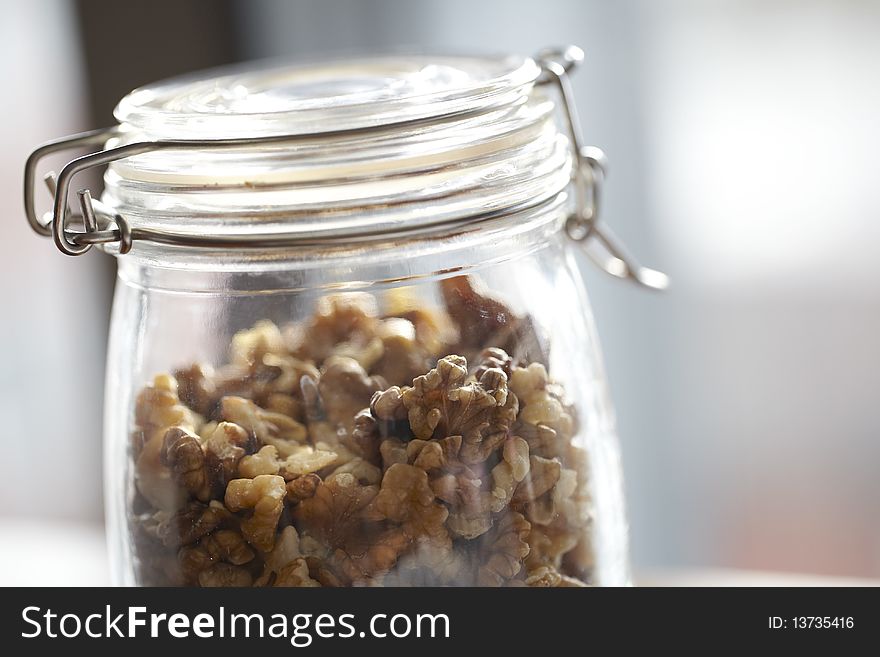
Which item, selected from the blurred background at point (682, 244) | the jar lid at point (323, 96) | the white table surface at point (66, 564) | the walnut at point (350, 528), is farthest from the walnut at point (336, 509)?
the blurred background at point (682, 244)

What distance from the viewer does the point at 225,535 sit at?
0.36 m

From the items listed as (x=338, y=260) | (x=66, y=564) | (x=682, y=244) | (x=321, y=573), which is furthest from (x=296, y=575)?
(x=682, y=244)

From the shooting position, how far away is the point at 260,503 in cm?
35

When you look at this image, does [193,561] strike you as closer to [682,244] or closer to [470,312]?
[470,312]

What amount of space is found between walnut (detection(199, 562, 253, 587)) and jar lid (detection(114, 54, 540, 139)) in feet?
0.49

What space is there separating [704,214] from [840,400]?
0.76ft

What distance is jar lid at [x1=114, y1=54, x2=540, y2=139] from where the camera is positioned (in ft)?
1.17

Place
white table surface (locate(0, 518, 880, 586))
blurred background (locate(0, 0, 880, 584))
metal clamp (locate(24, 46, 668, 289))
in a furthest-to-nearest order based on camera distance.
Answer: blurred background (locate(0, 0, 880, 584))
white table surface (locate(0, 518, 880, 586))
metal clamp (locate(24, 46, 668, 289))

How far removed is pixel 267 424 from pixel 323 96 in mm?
130

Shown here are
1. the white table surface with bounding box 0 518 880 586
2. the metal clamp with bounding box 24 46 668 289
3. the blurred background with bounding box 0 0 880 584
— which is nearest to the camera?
the metal clamp with bounding box 24 46 668 289

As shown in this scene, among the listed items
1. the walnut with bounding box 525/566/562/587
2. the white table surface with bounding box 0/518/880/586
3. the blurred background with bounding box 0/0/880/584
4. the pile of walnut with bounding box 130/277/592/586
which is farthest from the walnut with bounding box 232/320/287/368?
the blurred background with bounding box 0/0/880/584

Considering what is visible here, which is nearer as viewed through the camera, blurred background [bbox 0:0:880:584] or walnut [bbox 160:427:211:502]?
walnut [bbox 160:427:211:502]

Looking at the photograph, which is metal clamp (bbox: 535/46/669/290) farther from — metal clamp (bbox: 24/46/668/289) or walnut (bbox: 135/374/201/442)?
walnut (bbox: 135/374/201/442)
